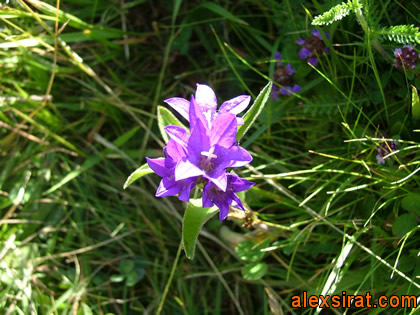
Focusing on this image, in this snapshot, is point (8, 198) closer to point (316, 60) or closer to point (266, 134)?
point (266, 134)

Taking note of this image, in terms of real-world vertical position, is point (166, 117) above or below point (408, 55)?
below

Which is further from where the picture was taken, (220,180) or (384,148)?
(384,148)

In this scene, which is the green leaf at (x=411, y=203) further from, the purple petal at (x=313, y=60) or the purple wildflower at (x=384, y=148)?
the purple petal at (x=313, y=60)

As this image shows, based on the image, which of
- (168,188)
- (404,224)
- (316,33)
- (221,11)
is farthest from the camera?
(221,11)

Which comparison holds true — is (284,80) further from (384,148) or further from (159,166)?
(159,166)

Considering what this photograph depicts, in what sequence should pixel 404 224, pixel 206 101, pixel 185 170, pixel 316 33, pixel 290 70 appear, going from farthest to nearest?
1. pixel 290 70
2. pixel 316 33
3. pixel 404 224
4. pixel 206 101
5. pixel 185 170

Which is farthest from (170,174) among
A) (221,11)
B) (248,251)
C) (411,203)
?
(221,11)
